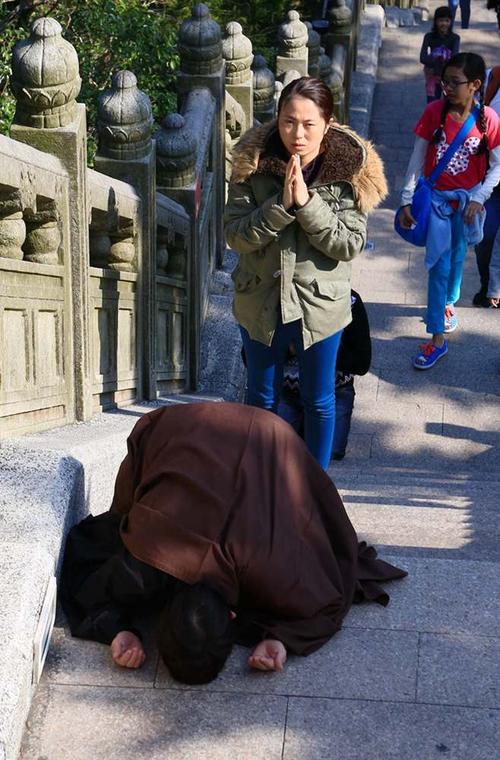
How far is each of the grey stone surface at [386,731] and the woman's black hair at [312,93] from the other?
2.11 meters

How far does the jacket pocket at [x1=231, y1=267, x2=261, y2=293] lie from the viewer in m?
4.98

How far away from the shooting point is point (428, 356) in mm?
7602

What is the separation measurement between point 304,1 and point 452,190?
1009cm

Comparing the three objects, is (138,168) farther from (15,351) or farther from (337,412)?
(337,412)

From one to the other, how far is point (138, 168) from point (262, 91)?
3392 millimetres

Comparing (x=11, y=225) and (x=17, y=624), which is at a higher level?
(x=11, y=225)

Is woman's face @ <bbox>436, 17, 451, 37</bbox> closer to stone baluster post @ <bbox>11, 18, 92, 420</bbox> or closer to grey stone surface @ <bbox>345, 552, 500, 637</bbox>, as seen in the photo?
stone baluster post @ <bbox>11, 18, 92, 420</bbox>

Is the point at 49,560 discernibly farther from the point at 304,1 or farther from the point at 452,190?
the point at 304,1

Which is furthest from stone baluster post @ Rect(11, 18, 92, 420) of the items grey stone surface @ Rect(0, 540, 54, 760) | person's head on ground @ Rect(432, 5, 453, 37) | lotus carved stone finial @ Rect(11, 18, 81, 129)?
person's head on ground @ Rect(432, 5, 453, 37)

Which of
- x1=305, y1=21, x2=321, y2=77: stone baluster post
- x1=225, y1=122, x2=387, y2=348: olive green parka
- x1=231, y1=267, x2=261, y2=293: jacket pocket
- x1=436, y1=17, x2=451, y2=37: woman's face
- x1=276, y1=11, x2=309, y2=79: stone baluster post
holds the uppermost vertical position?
x1=225, y1=122, x2=387, y2=348: olive green parka

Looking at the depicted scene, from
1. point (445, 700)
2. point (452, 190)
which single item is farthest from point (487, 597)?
point (452, 190)

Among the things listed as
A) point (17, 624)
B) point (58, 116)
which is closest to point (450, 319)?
point (58, 116)

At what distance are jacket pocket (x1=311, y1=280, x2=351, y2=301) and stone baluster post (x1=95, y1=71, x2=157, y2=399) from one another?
958 millimetres

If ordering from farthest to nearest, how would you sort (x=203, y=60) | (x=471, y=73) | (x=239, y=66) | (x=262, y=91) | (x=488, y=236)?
(x=262, y=91) < (x=488, y=236) < (x=239, y=66) < (x=203, y=60) < (x=471, y=73)
